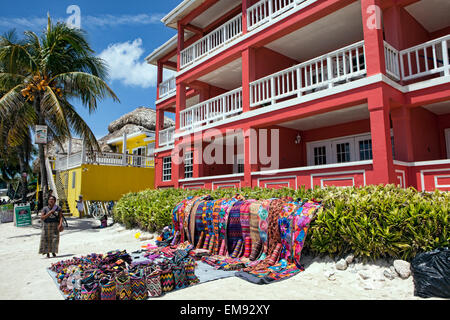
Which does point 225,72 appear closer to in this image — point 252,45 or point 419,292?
point 252,45

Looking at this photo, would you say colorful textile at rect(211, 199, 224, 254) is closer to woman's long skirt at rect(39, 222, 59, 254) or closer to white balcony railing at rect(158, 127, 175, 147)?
woman's long skirt at rect(39, 222, 59, 254)

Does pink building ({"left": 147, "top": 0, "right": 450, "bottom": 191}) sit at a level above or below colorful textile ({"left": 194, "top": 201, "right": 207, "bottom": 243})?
above

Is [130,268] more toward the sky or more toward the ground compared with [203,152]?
more toward the ground

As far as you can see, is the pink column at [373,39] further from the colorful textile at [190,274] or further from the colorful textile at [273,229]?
the colorful textile at [190,274]

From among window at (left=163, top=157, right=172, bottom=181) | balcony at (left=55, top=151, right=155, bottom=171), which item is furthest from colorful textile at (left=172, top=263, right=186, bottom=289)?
balcony at (left=55, top=151, right=155, bottom=171)

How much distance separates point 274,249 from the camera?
573 cm

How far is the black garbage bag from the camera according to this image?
3793 millimetres

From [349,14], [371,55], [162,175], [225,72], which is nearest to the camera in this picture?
[371,55]

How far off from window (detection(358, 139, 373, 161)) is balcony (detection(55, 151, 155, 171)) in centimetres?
1428

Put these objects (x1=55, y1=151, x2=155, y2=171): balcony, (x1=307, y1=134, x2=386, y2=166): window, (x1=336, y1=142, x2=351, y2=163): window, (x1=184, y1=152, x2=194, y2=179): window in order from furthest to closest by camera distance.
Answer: (x1=55, y1=151, x2=155, y2=171): balcony → (x1=184, y1=152, x2=194, y2=179): window → (x1=336, y1=142, x2=351, y2=163): window → (x1=307, y1=134, x2=386, y2=166): window

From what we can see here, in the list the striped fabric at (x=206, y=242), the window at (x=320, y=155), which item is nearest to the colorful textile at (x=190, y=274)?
the striped fabric at (x=206, y=242)

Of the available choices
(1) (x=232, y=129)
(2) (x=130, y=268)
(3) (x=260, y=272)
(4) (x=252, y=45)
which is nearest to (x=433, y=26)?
(4) (x=252, y=45)

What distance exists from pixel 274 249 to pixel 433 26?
29.3ft
